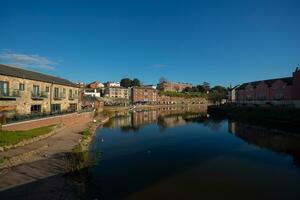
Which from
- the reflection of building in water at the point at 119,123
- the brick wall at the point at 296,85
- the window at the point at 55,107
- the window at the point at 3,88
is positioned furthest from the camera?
the brick wall at the point at 296,85

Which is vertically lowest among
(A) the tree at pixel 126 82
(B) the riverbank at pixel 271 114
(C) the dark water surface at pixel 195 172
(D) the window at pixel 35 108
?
(C) the dark water surface at pixel 195 172

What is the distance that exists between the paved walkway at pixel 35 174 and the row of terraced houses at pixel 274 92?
1867 inches

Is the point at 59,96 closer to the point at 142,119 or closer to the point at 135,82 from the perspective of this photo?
the point at 142,119

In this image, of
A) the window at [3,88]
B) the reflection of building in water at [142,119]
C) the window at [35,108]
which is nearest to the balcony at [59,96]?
the window at [35,108]

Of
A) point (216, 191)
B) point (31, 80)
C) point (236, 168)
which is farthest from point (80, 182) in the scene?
point (31, 80)

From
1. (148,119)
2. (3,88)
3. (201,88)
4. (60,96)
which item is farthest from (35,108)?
(201,88)

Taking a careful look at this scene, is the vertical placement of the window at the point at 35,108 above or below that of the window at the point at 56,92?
below

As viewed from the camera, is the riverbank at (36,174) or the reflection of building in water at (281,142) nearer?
the riverbank at (36,174)

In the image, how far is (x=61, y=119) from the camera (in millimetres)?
32906

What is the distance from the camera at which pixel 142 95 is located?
128875 millimetres

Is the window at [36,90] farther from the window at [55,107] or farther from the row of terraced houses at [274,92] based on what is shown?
the row of terraced houses at [274,92]

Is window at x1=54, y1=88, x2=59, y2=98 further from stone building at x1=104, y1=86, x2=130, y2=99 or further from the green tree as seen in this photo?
the green tree

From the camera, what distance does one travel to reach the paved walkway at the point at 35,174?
1041cm

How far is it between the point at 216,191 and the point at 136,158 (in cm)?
785
